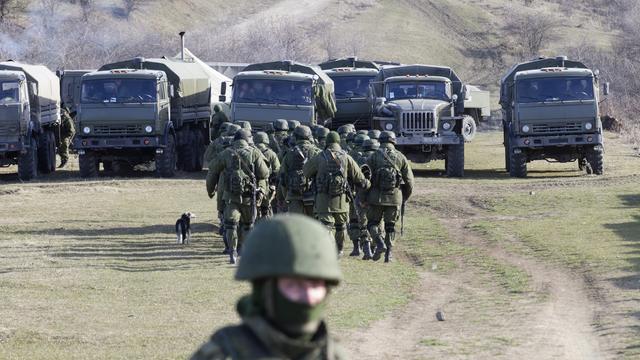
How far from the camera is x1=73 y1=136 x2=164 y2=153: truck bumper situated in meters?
30.5

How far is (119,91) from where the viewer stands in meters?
30.7

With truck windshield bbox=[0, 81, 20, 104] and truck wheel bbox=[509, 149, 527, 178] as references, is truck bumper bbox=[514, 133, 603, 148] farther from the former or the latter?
truck windshield bbox=[0, 81, 20, 104]

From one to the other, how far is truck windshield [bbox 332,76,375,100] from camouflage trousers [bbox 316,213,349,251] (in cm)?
1734

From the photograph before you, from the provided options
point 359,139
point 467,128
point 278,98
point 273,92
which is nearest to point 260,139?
point 359,139

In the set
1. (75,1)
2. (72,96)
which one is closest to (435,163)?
(72,96)

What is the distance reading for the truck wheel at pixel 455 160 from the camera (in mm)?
30766

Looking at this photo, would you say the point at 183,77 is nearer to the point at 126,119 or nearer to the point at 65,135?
the point at 126,119

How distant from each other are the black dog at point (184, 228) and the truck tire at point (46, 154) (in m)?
13.7

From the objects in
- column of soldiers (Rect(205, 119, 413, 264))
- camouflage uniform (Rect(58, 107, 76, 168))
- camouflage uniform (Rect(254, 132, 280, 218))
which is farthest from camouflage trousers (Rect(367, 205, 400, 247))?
camouflage uniform (Rect(58, 107, 76, 168))

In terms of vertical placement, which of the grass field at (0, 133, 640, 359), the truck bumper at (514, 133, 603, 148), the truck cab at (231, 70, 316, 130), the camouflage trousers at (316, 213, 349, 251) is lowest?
the grass field at (0, 133, 640, 359)

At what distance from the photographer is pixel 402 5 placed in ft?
273

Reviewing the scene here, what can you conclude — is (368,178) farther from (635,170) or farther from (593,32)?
(593,32)

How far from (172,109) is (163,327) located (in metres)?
20.7

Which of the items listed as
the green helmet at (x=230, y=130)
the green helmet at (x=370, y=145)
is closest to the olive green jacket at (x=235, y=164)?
the green helmet at (x=370, y=145)
